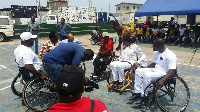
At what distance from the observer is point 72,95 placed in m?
1.69

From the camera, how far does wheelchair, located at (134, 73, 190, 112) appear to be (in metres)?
4.17

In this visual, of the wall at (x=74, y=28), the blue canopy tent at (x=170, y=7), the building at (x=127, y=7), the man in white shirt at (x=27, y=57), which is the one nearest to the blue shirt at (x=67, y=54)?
the man in white shirt at (x=27, y=57)

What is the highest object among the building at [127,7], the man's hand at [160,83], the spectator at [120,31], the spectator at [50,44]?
the building at [127,7]

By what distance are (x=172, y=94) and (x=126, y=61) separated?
4.79 feet

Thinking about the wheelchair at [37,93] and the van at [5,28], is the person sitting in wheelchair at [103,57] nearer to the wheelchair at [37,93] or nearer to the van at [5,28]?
the wheelchair at [37,93]

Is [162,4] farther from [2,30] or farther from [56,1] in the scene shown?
[56,1]

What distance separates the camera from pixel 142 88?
4.31m

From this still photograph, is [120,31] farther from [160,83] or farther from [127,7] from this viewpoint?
[127,7]

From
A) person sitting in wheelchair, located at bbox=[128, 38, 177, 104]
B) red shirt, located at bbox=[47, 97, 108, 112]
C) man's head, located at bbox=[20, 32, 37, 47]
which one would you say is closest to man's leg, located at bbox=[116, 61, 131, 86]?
person sitting in wheelchair, located at bbox=[128, 38, 177, 104]

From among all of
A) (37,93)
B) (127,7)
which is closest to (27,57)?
(37,93)

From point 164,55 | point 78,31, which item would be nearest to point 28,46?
point 164,55

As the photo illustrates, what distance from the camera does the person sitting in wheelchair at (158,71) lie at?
418 cm

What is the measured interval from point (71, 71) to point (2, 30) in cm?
1866

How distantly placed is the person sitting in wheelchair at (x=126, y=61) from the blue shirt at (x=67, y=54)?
1.84 m
